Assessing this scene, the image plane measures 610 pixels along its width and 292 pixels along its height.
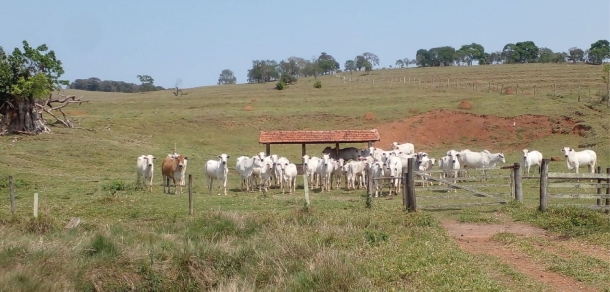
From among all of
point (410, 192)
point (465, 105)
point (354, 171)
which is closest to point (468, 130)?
point (465, 105)

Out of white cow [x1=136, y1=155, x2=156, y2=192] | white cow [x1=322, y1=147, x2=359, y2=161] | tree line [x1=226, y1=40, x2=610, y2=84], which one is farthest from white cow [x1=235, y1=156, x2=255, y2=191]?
tree line [x1=226, y1=40, x2=610, y2=84]

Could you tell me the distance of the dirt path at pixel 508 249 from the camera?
1029cm

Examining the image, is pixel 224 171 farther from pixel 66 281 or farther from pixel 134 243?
pixel 66 281

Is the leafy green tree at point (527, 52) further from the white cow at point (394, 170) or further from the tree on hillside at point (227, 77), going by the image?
the white cow at point (394, 170)

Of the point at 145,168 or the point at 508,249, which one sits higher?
the point at 145,168

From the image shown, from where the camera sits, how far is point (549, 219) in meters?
Result: 15.4

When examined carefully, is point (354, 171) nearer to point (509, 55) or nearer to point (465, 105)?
point (465, 105)

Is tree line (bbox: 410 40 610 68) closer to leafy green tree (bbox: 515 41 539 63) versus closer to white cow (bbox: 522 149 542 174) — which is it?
leafy green tree (bbox: 515 41 539 63)

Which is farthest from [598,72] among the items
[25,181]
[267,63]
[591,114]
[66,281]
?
[66,281]

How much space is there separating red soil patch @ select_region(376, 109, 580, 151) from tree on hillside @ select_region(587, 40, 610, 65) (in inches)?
2595

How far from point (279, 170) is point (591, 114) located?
27.9 metres

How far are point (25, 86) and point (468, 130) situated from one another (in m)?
29.2

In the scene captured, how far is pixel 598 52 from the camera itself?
104 meters

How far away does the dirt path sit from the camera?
33.8 feet
